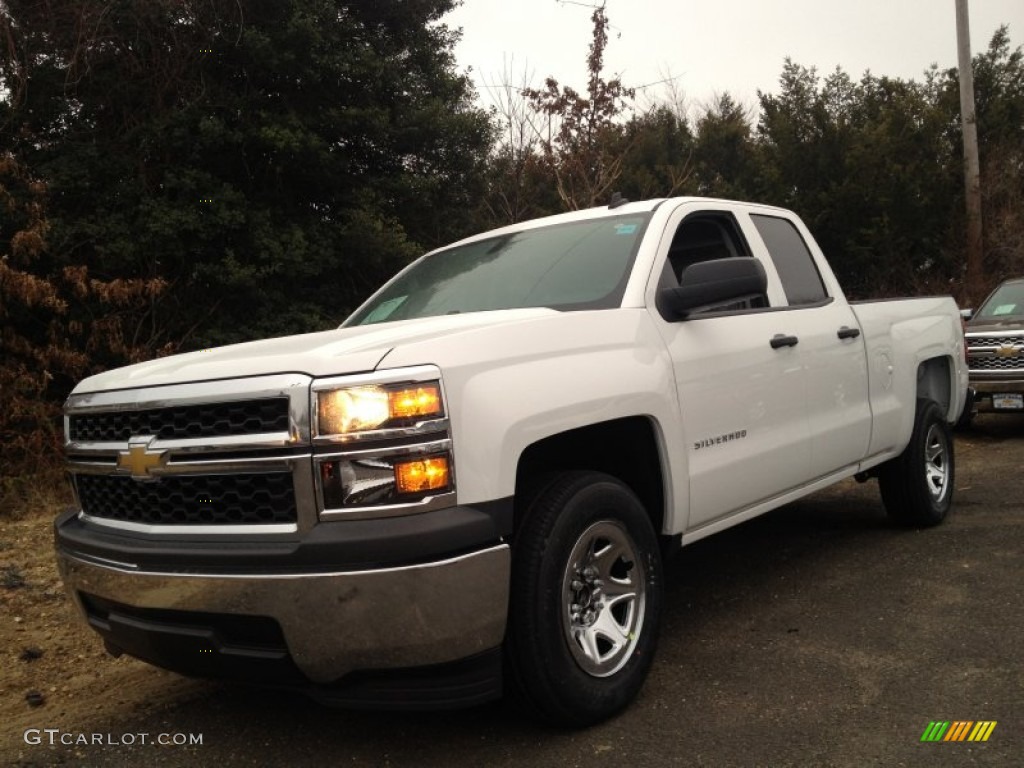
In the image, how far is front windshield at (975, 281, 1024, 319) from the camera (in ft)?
34.0

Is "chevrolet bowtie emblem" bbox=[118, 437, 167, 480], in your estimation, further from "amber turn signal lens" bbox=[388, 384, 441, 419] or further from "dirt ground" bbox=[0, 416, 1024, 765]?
"dirt ground" bbox=[0, 416, 1024, 765]

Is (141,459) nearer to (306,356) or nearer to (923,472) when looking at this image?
(306,356)

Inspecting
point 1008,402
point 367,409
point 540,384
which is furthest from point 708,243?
point 1008,402

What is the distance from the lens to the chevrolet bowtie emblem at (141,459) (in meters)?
2.78

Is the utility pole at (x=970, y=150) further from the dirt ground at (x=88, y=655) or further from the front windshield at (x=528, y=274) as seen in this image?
the front windshield at (x=528, y=274)

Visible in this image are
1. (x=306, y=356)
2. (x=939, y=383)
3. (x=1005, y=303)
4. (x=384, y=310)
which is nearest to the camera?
(x=306, y=356)

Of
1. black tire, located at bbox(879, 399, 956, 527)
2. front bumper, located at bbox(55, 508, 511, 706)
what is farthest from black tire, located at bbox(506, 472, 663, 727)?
black tire, located at bbox(879, 399, 956, 527)

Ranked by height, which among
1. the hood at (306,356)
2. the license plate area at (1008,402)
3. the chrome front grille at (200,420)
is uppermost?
the hood at (306,356)

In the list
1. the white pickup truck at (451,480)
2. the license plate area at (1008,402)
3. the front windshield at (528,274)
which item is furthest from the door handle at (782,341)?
the license plate area at (1008,402)

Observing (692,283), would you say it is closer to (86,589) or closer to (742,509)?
(742,509)

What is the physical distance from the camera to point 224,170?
1146 cm

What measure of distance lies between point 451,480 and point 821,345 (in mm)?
2625

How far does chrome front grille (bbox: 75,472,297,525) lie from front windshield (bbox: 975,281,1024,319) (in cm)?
990

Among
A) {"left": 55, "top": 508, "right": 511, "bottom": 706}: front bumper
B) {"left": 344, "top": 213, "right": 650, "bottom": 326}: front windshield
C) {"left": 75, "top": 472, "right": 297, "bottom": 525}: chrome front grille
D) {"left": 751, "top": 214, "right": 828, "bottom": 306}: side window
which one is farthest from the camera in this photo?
{"left": 751, "top": 214, "right": 828, "bottom": 306}: side window
